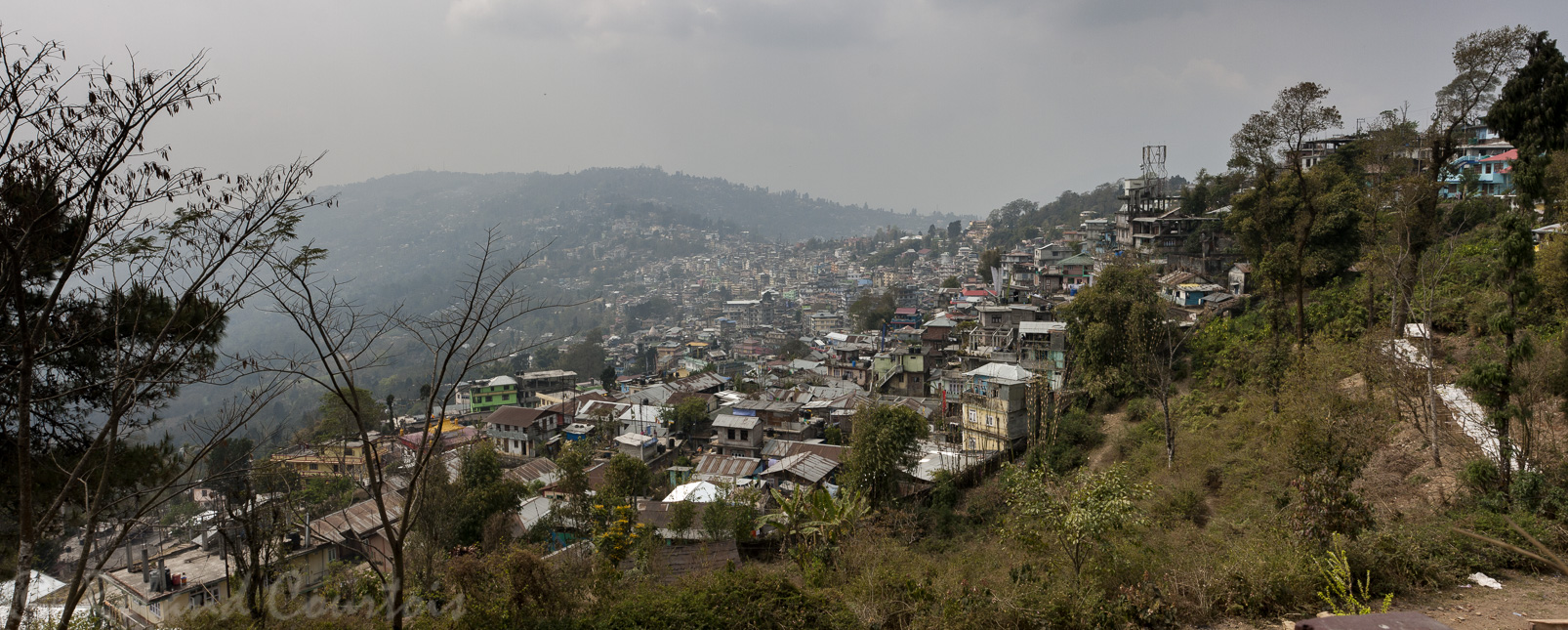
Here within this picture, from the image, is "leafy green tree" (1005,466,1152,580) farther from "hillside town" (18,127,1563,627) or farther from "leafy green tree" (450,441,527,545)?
"leafy green tree" (450,441,527,545)

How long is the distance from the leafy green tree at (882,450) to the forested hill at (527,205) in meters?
135

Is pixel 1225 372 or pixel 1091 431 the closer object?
pixel 1225 372

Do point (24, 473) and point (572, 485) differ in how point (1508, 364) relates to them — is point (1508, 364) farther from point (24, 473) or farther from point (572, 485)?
point (572, 485)

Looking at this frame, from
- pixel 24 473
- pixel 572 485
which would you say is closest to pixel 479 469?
pixel 572 485

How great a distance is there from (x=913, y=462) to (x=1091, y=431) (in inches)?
155

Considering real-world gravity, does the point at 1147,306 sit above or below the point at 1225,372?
→ above

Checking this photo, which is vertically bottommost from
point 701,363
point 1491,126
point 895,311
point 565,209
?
point 701,363

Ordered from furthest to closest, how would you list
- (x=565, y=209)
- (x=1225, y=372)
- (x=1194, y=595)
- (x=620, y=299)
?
(x=565, y=209) < (x=620, y=299) < (x=1225, y=372) < (x=1194, y=595)

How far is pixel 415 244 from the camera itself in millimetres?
129125

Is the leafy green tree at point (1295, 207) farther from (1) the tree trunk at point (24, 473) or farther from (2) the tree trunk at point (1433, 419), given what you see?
(1) the tree trunk at point (24, 473)

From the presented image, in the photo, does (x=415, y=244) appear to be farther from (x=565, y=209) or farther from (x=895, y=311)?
(x=895, y=311)

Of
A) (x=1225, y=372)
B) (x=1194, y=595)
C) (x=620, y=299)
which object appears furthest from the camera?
(x=620, y=299)

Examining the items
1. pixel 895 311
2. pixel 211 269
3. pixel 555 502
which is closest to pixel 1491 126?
pixel 211 269

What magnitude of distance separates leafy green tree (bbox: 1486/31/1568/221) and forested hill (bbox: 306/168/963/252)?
143m
